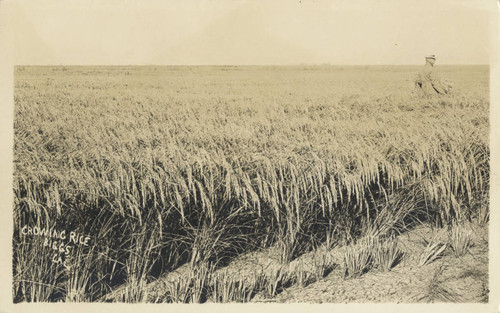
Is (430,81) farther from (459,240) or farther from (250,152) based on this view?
(250,152)

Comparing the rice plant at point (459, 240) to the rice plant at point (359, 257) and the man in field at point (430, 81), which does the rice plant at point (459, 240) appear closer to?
the rice plant at point (359, 257)

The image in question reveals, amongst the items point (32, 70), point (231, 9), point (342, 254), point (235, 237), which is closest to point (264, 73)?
point (231, 9)

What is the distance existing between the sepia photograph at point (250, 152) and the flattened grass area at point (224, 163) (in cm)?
1

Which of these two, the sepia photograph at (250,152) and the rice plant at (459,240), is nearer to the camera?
the sepia photograph at (250,152)

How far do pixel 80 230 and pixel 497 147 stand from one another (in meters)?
3.07

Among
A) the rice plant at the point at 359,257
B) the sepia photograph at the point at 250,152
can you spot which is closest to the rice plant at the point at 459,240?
the sepia photograph at the point at 250,152

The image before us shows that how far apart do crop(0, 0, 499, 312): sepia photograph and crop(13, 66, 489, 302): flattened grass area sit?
0.4 inches

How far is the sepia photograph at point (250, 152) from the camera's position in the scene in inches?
125

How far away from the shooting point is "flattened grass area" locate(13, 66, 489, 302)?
3178 mm

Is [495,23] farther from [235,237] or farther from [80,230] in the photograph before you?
[80,230]

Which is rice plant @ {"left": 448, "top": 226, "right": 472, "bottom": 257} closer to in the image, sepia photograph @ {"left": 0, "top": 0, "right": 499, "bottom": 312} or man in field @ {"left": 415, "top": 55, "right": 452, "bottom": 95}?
sepia photograph @ {"left": 0, "top": 0, "right": 499, "bottom": 312}

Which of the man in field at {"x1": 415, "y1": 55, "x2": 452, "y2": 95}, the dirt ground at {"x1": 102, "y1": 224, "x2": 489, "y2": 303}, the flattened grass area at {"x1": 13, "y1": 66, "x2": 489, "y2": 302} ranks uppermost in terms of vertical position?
the man in field at {"x1": 415, "y1": 55, "x2": 452, "y2": 95}

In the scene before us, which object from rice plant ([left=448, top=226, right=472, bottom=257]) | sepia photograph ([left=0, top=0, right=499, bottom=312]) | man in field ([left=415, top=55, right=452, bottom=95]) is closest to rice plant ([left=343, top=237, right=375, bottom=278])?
sepia photograph ([left=0, top=0, right=499, bottom=312])

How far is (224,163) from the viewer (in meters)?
3.24
